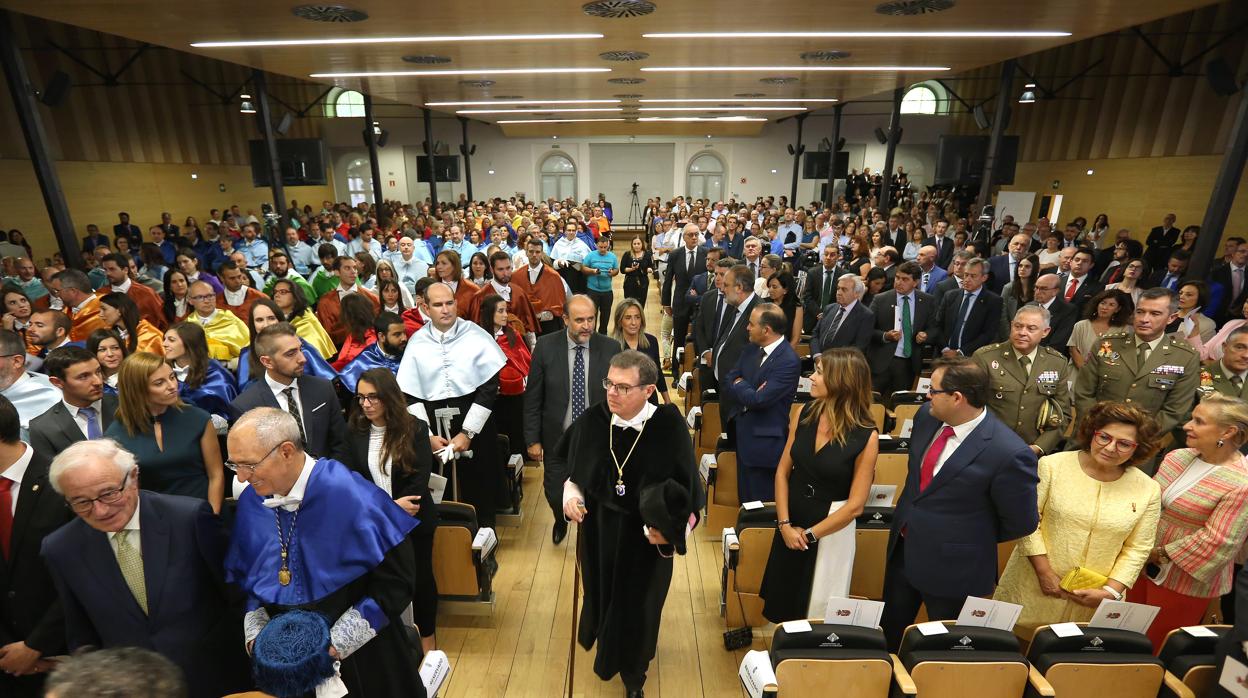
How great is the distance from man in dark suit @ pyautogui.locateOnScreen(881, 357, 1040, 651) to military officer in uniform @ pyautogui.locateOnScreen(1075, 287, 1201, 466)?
1.84 metres

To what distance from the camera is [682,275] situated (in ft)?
27.5

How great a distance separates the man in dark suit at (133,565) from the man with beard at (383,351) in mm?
2173

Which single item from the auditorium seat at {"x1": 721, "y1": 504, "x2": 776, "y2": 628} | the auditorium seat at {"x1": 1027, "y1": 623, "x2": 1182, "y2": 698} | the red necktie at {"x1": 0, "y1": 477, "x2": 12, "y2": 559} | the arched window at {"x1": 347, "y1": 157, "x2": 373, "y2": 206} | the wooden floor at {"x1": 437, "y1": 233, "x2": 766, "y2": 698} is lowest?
the wooden floor at {"x1": 437, "y1": 233, "x2": 766, "y2": 698}

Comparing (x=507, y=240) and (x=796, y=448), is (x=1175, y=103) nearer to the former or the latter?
(x=507, y=240)

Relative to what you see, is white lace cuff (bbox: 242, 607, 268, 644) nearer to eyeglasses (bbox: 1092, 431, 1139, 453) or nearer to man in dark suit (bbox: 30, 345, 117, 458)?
man in dark suit (bbox: 30, 345, 117, 458)

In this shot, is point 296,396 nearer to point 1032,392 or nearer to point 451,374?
point 451,374

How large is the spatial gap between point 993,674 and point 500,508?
11.2ft

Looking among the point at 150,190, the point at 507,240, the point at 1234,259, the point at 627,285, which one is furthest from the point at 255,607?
the point at 150,190

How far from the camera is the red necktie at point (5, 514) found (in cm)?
238

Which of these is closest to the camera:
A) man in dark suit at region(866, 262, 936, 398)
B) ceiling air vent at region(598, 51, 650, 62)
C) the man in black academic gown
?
the man in black academic gown

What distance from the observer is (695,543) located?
14.5 feet

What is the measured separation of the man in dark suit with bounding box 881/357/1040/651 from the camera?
2480mm

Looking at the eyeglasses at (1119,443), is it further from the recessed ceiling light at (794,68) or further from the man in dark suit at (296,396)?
the recessed ceiling light at (794,68)

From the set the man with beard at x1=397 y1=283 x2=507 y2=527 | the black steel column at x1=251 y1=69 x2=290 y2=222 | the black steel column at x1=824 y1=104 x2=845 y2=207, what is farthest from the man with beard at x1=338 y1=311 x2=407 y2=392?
the black steel column at x1=824 y1=104 x2=845 y2=207
